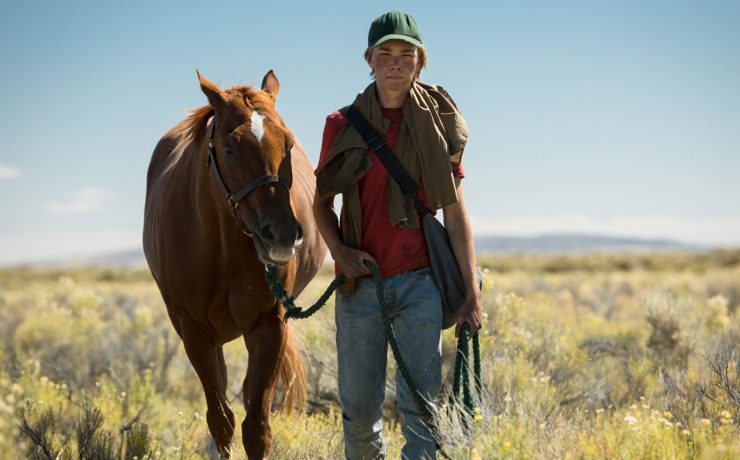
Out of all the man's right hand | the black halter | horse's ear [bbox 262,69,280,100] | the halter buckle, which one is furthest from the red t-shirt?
horse's ear [bbox 262,69,280,100]

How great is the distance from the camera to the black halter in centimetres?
396

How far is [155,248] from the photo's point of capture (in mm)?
5242

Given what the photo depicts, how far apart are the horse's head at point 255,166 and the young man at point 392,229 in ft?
0.80

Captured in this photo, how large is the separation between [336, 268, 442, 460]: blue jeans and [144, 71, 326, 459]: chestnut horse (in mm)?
482

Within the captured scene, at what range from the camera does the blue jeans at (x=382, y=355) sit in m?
3.71

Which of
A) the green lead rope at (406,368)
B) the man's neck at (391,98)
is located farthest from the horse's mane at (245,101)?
the green lead rope at (406,368)

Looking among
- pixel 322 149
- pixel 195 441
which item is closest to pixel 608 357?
pixel 195 441

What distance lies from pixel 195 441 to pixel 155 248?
2.25 meters

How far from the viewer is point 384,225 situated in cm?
384

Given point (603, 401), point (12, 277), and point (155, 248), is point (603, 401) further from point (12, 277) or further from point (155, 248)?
point (12, 277)

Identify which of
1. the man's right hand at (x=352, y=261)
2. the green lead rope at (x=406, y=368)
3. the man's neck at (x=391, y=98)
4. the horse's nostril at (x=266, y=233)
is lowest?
the green lead rope at (x=406, y=368)

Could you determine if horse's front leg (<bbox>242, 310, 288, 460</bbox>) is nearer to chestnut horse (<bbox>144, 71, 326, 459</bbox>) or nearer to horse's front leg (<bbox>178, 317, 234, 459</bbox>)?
chestnut horse (<bbox>144, 71, 326, 459</bbox>)

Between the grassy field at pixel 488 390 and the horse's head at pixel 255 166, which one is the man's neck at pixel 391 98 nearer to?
the horse's head at pixel 255 166

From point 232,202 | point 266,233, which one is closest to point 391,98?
point 266,233
